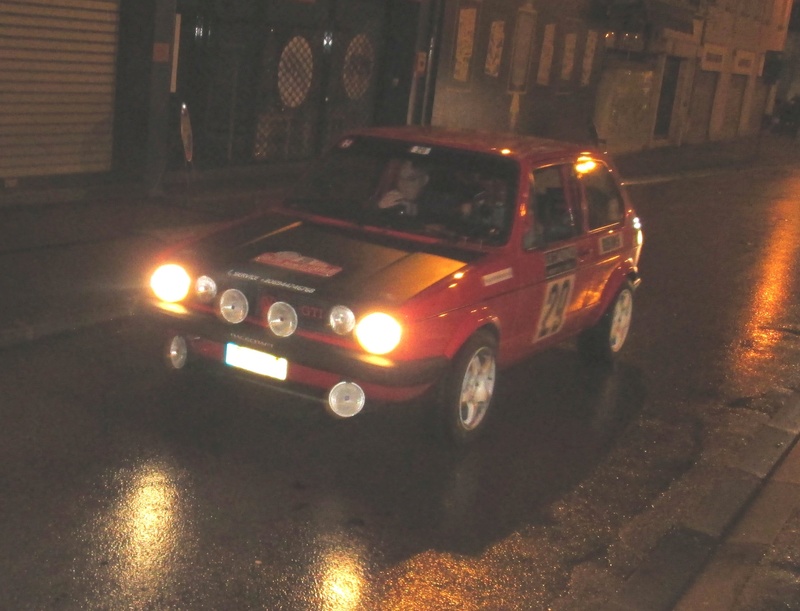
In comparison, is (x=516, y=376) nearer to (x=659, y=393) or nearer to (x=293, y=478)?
(x=659, y=393)

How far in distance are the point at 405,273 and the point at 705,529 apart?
1989 millimetres

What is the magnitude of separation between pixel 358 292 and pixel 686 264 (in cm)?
847

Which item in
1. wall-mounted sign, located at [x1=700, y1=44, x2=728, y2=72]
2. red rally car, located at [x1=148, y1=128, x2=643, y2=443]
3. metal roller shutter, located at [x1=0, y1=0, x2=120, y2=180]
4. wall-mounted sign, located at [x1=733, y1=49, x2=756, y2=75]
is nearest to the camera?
red rally car, located at [x1=148, y1=128, x2=643, y2=443]

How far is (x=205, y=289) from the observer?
6.06m

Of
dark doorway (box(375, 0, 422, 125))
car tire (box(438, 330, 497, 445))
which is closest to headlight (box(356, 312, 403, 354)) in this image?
car tire (box(438, 330, 497, 445))

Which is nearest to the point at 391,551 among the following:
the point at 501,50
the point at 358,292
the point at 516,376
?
the point at 358,292

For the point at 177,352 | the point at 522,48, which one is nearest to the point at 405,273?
the point at 177,352

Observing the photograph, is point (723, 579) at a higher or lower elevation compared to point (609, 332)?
lower

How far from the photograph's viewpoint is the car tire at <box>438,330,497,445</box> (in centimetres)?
605

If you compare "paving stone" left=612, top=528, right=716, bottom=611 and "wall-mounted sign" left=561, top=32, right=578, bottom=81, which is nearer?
"paving stone" left=612, top=528, right=716, bottom=611

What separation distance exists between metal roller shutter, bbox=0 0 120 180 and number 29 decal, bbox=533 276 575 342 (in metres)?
6.92

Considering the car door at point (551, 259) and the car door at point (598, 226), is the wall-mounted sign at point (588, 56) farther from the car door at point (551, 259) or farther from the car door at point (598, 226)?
the car door at point (551, 259)

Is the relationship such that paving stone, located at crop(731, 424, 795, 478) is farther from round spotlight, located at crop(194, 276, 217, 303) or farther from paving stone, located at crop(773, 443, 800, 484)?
round spotlight, located at crop(194, 276, 217, 303)

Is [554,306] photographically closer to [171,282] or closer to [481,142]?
[481,142]
